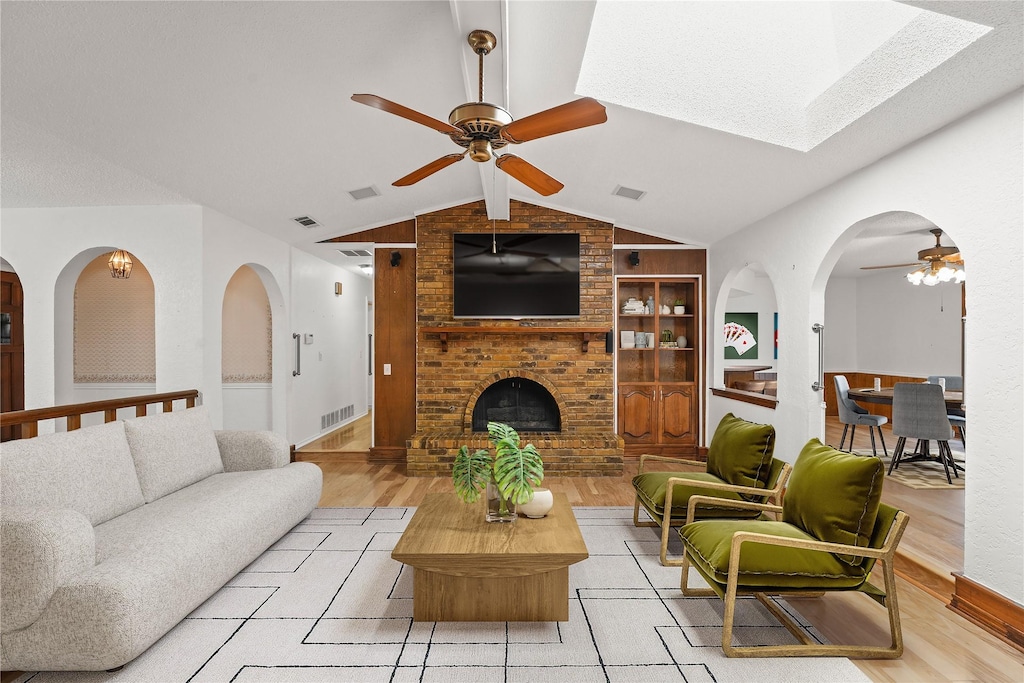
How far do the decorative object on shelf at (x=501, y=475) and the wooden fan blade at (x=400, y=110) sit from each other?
150 cm

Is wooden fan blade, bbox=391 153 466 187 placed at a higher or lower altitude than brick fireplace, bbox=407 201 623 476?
higher

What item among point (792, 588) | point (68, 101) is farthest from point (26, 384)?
point (792, 588)

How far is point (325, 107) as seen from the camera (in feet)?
10.9

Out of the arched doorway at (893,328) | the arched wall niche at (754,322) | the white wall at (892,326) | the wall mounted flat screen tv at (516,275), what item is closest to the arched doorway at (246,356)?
the wall mounted flat screen tv at (516,275)

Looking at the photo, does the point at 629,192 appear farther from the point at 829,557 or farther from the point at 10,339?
→ the point at 10,339

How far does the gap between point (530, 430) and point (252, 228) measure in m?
3.58

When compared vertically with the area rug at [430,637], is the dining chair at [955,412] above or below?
above

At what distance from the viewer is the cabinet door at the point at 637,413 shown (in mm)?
6242

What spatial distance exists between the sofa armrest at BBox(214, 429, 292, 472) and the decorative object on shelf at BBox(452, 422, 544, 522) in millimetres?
1761

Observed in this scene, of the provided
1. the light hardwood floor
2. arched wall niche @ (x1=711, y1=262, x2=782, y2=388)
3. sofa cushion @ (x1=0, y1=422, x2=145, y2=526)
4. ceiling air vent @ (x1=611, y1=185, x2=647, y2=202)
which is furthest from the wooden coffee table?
arched wall niche @ (x1=711, y1=262, x2=782, y2=388)

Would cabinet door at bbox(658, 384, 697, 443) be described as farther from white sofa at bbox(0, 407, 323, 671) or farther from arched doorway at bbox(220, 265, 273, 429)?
arched doorway at bbox(220, 265, 273, 429)

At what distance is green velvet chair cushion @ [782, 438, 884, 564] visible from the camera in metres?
2.27

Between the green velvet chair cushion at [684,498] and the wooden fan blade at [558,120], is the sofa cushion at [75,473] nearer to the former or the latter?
the wooden fan blade at [558,120]

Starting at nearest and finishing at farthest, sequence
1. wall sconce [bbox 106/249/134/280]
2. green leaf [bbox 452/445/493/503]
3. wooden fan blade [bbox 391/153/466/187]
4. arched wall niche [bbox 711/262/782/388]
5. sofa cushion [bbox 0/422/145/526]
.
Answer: sofa cushion [bbox 0/422/145/526]
green leaf [bbox 452/445/493/503]
wooden fan blade [bbox 391/153/466/187]
wall sconce [bbox 106/249/134/280]
arched wall niche [bbox 711/262/782/388]
